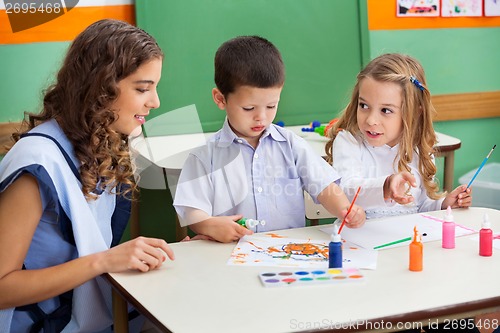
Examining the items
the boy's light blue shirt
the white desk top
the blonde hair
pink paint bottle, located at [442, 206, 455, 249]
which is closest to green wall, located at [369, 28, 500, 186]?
the white desk top

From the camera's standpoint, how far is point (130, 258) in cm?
166

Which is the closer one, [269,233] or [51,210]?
[51,210]

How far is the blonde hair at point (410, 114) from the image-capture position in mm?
2479

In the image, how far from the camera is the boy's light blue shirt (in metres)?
2.18

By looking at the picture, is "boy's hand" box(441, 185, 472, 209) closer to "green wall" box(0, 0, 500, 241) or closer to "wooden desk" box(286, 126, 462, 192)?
"wooden desk" box(286, 126, 462, 192)

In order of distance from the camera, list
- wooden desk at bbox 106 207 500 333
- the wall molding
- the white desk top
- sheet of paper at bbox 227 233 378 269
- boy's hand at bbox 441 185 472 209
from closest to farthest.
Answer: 1. wooden desk at bbox 106 207 500 333
2. sheet of paper at bbox 227 233 378 269
3. boy's hand at bbox 441 185 472 209
4. the white desk top
5. the wall molding

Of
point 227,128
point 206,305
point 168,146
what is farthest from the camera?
→ point 168,146

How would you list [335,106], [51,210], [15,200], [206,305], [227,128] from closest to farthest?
[206,305]
[15,200]
[51,210]
[227,128]
[335,106]

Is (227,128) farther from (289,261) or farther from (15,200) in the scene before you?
(15,200)

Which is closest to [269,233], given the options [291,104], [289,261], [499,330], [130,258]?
[289,261]

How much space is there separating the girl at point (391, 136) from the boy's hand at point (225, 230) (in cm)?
57

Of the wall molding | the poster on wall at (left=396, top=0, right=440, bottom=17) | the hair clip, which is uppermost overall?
the poster on wall at (left=396, top=0, right=440, bottom=17)

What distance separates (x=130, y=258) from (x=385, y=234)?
73cm

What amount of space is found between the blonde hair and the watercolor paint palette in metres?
0.87
